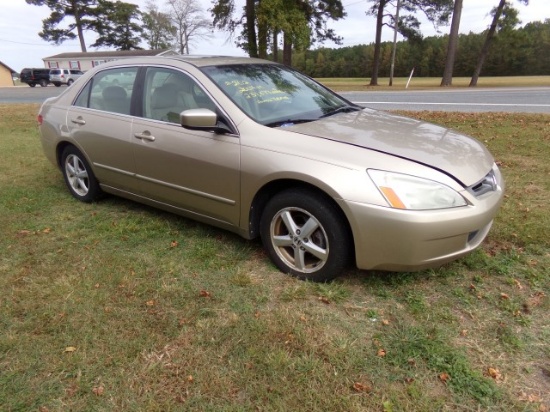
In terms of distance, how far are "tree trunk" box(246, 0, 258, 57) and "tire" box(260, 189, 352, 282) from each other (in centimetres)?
2032

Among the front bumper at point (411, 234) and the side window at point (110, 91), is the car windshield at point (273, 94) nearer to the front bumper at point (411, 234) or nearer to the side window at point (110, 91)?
the side window at point (110, 91)

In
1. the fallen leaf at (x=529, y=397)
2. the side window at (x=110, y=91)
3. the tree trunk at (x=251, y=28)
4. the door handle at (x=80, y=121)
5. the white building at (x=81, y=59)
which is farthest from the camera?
the white building at (x=81, y=59)

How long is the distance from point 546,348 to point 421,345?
2.21 feet

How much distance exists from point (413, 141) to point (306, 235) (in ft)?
3.26

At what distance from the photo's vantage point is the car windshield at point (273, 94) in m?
3.21

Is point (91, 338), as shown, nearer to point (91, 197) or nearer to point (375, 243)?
point (375, 243)

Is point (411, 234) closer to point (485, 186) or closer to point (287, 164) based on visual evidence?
point (485, 186)

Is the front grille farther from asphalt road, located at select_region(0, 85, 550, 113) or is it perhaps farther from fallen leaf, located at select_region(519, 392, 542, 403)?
asphalt road, located at select_region(0, 85, 550, 113)

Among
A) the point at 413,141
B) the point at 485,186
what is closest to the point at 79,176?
the point at 413,141

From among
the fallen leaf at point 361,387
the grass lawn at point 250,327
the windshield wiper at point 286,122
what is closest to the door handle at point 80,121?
the grass lawn at point 250,327

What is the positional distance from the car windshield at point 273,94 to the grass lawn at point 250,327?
1111mm

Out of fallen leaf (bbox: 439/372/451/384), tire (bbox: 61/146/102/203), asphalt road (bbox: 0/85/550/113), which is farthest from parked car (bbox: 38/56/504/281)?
asphalt road (bbox: 0/85/550/113)

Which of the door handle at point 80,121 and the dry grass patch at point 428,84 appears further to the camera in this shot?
the dry grass patch at point 428,84

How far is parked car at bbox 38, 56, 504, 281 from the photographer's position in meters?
2.50
